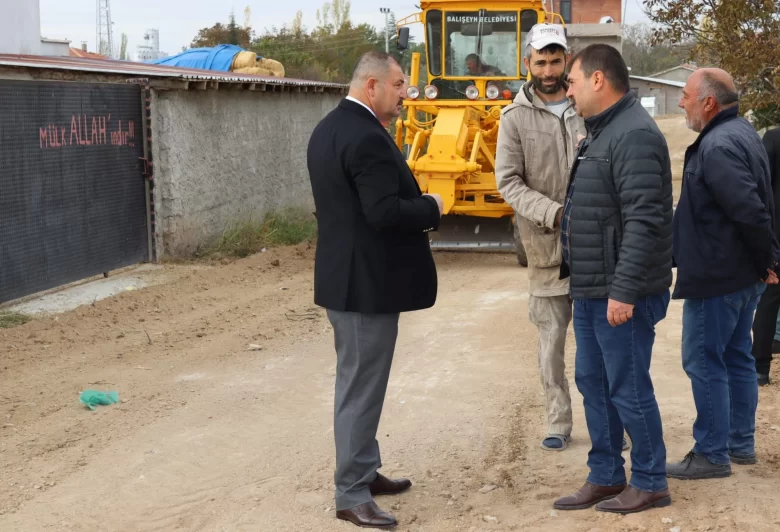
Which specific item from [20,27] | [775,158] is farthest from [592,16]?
[775,158]

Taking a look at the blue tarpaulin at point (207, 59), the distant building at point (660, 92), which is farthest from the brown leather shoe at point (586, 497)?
the distant building at point (660, 92)

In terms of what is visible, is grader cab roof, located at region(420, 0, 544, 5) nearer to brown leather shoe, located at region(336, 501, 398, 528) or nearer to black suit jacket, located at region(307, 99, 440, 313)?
black suit jacket, located at region(307, 99, 440, 313)

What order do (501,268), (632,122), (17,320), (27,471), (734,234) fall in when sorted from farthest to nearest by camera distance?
(501,268) → (17,320) → (27,471) → (734,234) → (632,122)

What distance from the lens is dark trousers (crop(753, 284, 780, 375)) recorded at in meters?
6.61

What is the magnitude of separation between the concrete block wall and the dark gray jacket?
8.97m

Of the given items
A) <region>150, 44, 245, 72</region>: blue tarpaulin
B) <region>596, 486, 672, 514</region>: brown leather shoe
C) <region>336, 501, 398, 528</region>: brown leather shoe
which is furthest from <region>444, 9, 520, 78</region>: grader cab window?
<region>150, 44, 245, 72</region>: blue tarpaulin

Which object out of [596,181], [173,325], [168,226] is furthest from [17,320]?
[596,181]

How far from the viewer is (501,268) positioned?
1274 cm

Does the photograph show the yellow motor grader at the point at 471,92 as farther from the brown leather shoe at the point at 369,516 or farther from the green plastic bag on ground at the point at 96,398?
the brown leather shoe at the point at 369,516

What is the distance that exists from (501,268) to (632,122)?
28.1 ft

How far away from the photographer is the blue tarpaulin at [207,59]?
24.0 m

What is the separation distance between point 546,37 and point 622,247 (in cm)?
164

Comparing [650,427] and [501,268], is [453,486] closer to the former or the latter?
[650,427]

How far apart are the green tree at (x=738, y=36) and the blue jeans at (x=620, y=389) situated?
769cm
